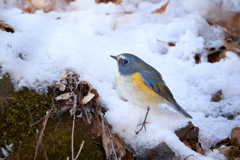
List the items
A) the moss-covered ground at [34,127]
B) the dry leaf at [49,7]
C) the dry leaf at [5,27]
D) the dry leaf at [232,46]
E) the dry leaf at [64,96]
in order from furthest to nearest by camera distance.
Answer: the dry leaf at [49,7]
the dry leaf at [232,46]
the dry leaf at [5,27]
the dry leaf at [64,96]
the moss-covered ground at [34,127]

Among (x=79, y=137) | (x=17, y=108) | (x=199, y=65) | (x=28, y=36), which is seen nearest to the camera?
(x=17, y=108)

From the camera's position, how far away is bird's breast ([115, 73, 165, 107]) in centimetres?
276

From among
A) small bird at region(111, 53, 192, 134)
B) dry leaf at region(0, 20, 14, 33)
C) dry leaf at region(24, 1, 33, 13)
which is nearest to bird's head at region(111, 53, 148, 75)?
small bird at region(111, 53, 192, 134)

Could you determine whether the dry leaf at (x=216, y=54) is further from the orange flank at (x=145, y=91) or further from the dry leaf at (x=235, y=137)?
the orange flank at (x=145, y=91)

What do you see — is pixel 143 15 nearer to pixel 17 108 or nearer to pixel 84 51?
pixel 84 51

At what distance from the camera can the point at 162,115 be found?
9.70ft

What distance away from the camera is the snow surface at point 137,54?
2.69 m

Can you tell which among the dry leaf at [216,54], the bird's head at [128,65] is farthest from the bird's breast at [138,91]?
the dry leaf at [216,54]

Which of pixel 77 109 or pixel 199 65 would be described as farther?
pixel 199 65

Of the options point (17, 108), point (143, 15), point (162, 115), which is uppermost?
point (143, 15)

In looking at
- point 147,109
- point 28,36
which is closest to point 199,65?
point 147,109

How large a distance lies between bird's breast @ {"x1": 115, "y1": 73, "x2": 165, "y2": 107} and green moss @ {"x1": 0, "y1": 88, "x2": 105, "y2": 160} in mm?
698

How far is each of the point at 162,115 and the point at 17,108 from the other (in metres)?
1.82

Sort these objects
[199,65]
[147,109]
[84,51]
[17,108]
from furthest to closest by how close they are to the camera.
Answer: [199,65]
[84,51]
[147,109]
[17,108]
